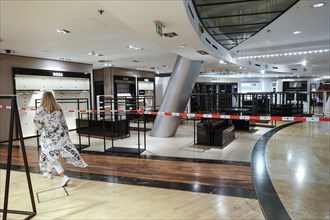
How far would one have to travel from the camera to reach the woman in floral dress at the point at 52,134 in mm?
3326

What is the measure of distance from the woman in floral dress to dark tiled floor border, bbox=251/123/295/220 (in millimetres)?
2777

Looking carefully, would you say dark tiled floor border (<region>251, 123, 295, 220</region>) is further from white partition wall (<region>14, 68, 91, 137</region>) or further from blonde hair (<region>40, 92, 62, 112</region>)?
white partition wall (<region>14, 68, 91, 137</region>)

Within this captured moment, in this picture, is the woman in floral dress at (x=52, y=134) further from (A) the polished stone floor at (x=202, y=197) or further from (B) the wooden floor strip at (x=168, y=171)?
(B) the wooden floor strip at (x=168, y=171)

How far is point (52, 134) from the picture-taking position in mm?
3377

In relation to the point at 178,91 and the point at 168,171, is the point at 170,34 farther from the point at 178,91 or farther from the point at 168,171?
the point at 178,91

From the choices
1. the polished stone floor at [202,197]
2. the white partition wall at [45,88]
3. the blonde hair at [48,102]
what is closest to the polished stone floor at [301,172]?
the polished stone floor at [202,197]

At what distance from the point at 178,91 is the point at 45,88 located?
5.03m

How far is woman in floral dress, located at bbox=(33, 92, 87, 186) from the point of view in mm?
3326

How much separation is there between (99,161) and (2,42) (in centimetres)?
417

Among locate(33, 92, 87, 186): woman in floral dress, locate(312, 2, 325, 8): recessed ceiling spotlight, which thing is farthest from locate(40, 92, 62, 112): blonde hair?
locate(312, 2, 325, 8): recessed ceiling spotlight

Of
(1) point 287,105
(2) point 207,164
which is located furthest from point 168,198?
(1) point 287,105

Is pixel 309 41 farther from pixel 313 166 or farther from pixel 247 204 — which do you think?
pixel 247 204

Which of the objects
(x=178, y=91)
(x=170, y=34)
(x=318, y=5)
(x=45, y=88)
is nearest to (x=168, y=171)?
(x=170, y=34)

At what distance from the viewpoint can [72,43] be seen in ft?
20.1
